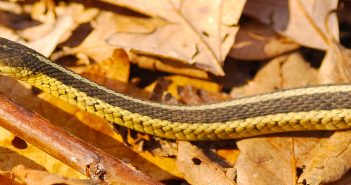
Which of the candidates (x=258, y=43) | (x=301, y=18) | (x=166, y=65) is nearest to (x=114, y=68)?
(x=166, y=65)

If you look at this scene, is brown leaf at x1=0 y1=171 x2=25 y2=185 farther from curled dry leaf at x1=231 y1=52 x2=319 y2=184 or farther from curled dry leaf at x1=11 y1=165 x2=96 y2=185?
curled dry leaf at x1=231 y1=52 x2=319 y2=184

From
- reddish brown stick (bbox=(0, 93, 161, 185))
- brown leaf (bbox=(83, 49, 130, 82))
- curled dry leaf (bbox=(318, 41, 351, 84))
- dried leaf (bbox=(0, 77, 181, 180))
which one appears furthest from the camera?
curled dry leaf (bbox=(318, 41, 351, 84))

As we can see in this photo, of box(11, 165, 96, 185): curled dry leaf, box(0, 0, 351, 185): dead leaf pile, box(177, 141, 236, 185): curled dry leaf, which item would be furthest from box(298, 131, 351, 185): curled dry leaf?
box(11, 165, 96, 185): curled dry leaf

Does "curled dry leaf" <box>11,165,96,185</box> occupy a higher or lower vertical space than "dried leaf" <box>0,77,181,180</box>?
higher

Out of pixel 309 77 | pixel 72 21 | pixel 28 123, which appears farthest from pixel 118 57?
pixel 309 77

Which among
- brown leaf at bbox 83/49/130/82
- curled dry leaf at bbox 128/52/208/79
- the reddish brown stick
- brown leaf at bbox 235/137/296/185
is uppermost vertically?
the reddish brown stick

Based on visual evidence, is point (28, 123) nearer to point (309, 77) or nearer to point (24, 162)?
point (24, 162)

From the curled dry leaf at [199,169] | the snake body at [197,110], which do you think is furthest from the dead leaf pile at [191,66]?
the snake body at [197,110]

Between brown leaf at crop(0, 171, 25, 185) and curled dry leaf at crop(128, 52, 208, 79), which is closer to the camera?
brown leaf at crop(0, 171, 25, 185)
